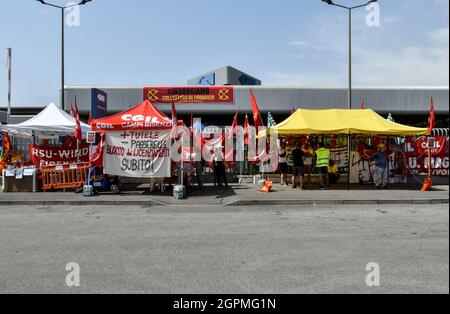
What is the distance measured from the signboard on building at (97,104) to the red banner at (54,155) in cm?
237

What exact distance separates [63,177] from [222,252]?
11.6 metres

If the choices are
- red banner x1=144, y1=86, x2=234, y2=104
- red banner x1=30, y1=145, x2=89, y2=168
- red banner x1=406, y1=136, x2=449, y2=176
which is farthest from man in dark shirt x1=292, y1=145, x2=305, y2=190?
red banner x1=144, y1=86, x2=234, y2=104

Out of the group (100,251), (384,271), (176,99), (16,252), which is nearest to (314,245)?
(384,271)

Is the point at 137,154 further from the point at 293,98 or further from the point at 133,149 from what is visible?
the point at 293,98

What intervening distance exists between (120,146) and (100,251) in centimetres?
926

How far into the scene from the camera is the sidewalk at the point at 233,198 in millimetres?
13430

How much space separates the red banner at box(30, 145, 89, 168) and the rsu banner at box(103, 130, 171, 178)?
322 cm

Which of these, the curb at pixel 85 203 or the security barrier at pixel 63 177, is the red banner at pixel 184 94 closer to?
the security barrier at pixel 63 177

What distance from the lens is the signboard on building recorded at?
16.3 meters

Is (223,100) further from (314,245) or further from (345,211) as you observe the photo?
(314,245)

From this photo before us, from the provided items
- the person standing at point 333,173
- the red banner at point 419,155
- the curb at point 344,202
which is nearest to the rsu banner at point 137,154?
the curb at point 344,202

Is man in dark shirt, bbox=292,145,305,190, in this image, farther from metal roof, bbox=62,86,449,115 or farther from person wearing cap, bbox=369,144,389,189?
metal roof, bbox=62,86,449,115

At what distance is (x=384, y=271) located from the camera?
543 cm
